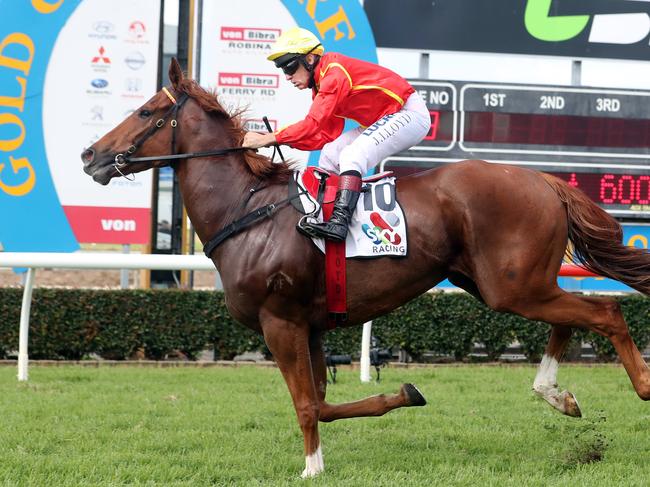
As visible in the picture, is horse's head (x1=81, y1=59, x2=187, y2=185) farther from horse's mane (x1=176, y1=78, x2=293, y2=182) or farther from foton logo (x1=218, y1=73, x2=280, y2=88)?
foton logo (x1=218, y1=73, x2=280, y2=88)

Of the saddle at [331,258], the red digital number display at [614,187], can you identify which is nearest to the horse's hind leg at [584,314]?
the saddle at [331,258]

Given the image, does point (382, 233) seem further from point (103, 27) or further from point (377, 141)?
point (103, 27)

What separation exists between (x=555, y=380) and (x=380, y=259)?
98cm

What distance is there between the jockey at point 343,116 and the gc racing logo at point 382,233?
0.40 ft

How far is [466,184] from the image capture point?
391 cm

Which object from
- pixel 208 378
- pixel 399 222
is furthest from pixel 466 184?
pixel 208 378

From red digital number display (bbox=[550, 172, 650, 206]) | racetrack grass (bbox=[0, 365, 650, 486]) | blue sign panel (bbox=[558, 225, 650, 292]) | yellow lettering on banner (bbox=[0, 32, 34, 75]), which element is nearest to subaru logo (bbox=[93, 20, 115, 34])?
yellow lettering on banner (bbox=[0, 32, 34, 75])

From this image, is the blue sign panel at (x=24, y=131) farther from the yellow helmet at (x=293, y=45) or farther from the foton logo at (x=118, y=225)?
the yellow helmet at (x=293, y=45)

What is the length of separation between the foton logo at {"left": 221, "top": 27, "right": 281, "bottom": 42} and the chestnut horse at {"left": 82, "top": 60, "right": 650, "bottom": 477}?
4773 mm

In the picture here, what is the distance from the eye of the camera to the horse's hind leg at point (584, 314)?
3.81m

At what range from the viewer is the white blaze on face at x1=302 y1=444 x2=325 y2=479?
12.1ft

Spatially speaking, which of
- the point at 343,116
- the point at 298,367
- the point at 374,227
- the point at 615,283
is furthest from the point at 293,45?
the point at 615,283

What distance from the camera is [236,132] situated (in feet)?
13.7

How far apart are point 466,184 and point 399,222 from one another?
36 cm
